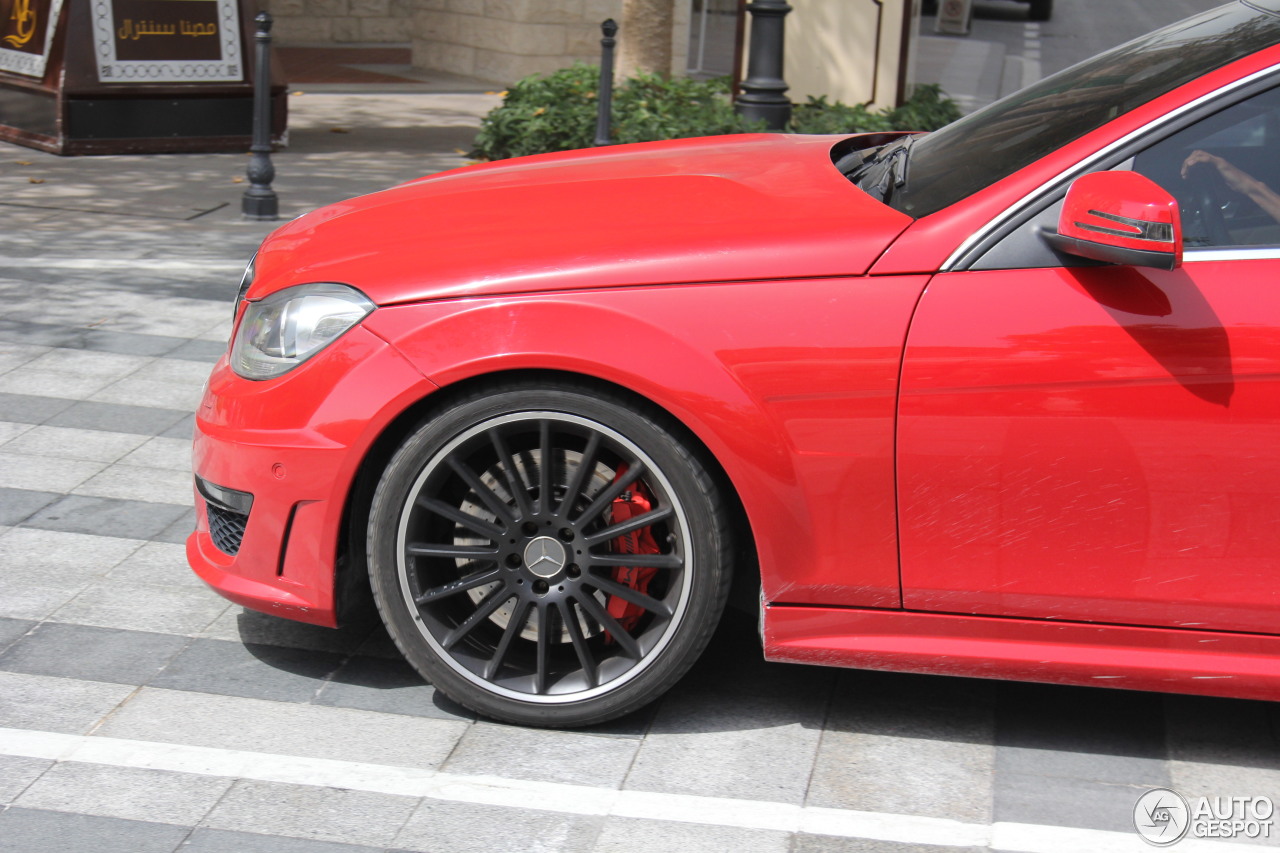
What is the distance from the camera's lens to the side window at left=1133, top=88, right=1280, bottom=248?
2.98 metres

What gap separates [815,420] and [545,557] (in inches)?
27.7

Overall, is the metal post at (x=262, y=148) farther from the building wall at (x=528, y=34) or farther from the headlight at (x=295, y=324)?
the building wall at (x=528, y=34)

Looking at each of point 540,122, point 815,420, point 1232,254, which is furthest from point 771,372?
point 540,122

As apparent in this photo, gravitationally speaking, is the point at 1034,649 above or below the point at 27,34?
below

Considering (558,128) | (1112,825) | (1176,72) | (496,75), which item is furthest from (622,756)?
(496,75)

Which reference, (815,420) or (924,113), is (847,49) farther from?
(815,420)

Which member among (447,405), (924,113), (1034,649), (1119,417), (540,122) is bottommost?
(1034,649)

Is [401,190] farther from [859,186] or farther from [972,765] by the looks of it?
[972,765]

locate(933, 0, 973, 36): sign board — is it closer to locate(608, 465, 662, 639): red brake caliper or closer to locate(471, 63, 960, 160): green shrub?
locate(471, 63, 960, 160): green shrub

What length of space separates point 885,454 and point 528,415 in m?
0.78

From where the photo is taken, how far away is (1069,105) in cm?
344

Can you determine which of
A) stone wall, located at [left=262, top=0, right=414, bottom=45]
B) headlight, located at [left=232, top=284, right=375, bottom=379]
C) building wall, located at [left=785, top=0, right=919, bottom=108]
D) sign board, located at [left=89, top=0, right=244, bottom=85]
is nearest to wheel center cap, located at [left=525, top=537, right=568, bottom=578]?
headlight, located at [left=232, top=284, right=375, bottom=379]

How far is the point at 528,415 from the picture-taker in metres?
3.16

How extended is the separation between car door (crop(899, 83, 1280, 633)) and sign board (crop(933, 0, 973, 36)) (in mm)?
23045
